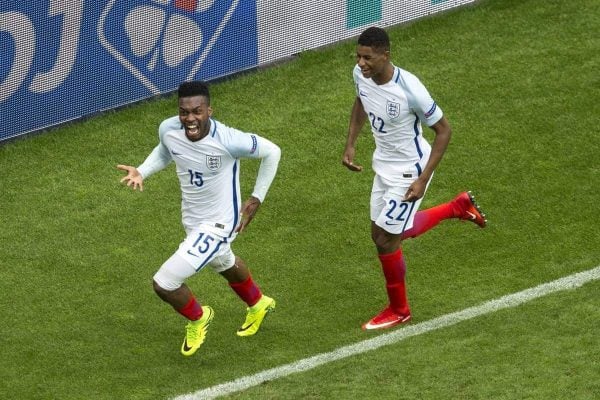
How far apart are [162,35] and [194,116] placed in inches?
183

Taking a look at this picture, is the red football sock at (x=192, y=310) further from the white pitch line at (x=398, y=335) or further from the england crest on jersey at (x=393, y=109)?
the england crest on jersey at (x=393, y=109)

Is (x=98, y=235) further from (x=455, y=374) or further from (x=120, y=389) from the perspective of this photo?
(x=455, y=374)

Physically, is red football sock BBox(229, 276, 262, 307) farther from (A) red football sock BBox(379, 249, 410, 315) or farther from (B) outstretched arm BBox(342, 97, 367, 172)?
(B) outstretched arm BBox(342, 97, 367, 172)

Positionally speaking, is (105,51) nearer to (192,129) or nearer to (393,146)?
(192,129)

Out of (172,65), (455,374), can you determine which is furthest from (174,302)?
(172,65)

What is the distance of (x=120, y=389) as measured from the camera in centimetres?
954

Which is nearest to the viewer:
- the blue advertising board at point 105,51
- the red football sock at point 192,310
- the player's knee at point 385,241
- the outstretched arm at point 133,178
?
the outstretched arm at point 133,178

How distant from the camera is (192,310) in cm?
979

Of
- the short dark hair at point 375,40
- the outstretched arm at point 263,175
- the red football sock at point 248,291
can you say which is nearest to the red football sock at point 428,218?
the red football sock at point 248,291

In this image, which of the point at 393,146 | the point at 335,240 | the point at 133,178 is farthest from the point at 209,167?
the point at 335,240

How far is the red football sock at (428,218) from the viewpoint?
10.5 m

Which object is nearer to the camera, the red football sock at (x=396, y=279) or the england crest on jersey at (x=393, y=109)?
the england crest on jersey at (x=393, y=109)

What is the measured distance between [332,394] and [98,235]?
11.1 ft

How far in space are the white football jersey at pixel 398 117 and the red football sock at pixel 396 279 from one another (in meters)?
0.58
